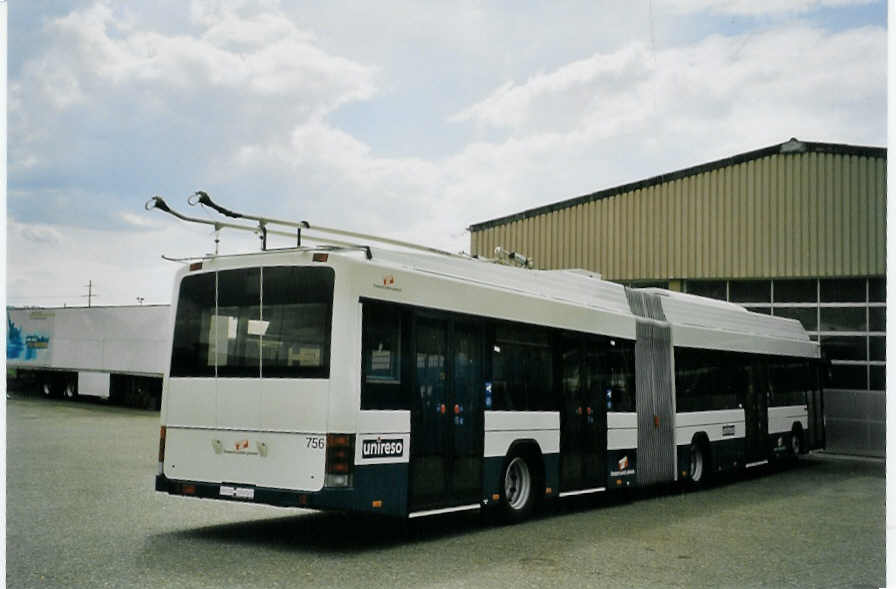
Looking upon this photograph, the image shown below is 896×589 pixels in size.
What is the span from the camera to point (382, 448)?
30.8 feet

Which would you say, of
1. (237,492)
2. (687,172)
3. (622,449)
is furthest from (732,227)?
(237,492)

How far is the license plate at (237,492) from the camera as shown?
9.30 meters

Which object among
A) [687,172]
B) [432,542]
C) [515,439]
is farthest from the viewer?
[687,172]

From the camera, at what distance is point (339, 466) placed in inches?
352

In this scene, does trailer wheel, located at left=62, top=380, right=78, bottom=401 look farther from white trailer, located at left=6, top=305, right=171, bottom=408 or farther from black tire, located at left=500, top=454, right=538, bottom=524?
black tire, located at left=500, top=454, right=538, bottom=524

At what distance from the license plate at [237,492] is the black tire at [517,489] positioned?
294 cm

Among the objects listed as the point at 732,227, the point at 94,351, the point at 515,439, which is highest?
the point at 732,227

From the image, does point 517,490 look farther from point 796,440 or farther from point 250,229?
point 796,440

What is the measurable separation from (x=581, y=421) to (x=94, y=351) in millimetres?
27487

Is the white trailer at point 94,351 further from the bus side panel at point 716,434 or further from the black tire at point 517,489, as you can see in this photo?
the black tire at point 517,489

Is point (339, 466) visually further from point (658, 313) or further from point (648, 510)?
point (658, 313)

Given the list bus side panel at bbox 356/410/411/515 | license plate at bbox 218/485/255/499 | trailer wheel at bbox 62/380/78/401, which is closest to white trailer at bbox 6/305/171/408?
trailer wheel at bbox 62/380/78/401

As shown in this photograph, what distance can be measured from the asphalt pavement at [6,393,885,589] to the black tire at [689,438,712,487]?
1.38ft

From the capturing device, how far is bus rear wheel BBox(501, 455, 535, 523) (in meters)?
11.2
